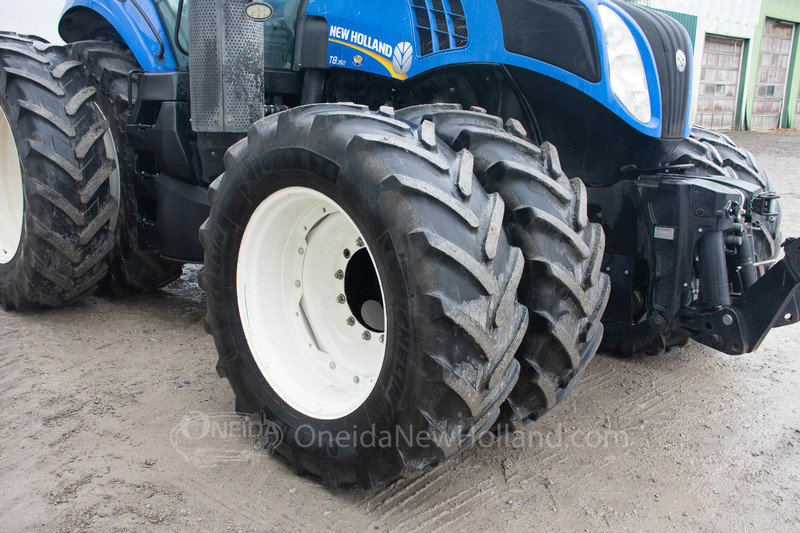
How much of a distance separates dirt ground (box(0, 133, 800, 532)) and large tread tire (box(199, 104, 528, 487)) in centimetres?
25

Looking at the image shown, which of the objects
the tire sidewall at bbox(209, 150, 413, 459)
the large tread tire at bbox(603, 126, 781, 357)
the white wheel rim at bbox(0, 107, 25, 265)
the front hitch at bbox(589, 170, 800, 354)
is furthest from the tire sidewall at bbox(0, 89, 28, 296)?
the large tread tire at bbox(603, 126, 781, 357)

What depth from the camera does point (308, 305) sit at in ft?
8.41

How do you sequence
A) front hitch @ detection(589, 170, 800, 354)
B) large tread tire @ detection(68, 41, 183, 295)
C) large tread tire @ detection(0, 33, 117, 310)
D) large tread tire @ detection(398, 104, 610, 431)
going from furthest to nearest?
large tread tire @ detection(68, 41, 183, 295) → large tread tire @ detection(0, 33, 117, 310) → front hitch @ detection(589, 170, 800, 354) → large tread tire @ detection(398, 104, 610, 431)

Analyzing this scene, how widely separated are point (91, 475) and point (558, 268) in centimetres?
173

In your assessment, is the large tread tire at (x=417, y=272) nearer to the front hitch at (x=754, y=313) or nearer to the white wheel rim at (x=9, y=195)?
the front hitch at (x=754, y=313)

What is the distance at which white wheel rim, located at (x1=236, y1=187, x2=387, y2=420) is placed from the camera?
2371 millimetres

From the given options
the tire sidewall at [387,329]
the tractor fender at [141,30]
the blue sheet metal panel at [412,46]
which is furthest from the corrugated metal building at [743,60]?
the tire sidewall at [387,329]

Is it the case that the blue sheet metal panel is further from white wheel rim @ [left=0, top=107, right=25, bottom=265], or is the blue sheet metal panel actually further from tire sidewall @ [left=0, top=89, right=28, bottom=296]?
white wheel rim @ [left=0, top=107, right=25, bottom=265]

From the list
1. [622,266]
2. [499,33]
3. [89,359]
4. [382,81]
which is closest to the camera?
[499,33]

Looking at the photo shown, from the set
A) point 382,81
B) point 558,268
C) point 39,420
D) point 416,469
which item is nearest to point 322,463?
point 416,469

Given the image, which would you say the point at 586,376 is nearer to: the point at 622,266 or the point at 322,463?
the point at 622,266

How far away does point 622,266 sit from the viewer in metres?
2.79

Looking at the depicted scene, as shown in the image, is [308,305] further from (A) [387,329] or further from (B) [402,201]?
(B) [402,201]

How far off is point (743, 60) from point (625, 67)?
16832 millimetres
